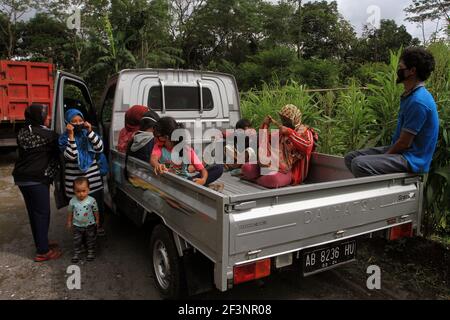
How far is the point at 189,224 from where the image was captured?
236 centimetres

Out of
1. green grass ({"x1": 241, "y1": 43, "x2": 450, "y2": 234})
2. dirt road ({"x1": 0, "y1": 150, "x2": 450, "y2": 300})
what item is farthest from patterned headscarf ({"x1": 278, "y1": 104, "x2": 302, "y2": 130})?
dirt road ({"x1": 0, "y1": 150, "x2": 450, "y2": 300})

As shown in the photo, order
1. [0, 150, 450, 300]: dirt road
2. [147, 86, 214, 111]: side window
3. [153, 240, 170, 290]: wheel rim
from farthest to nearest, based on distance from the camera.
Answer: [147, 86, 214, 111]: side window < [0, 150, 450, 300]: dirt road < [153, 240, 170, 290]: wheel rim

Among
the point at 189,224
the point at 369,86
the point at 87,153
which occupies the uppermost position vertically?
the point at 369,86

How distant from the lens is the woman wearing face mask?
3559 mm

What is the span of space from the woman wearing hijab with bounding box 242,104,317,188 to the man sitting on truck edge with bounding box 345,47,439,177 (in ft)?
1.96

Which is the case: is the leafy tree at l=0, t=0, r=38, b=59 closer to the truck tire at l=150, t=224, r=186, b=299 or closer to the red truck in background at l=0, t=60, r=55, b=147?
the red truck in background at l=0, t=60, r=55, b=147

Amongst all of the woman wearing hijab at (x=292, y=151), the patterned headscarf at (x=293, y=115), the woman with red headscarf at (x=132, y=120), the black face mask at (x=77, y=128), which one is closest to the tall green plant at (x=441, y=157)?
the woman wearing hijab at (x=292, y=151)

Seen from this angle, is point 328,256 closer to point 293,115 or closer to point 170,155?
point 293,115

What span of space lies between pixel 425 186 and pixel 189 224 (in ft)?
7.49

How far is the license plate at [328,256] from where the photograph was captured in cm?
245

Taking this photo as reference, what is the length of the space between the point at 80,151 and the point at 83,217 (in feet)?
2.17

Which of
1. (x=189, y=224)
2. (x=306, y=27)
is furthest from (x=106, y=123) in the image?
(x=306, y=27)

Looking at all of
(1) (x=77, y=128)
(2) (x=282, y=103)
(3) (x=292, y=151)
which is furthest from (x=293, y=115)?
(1) (x=77, y=128)
